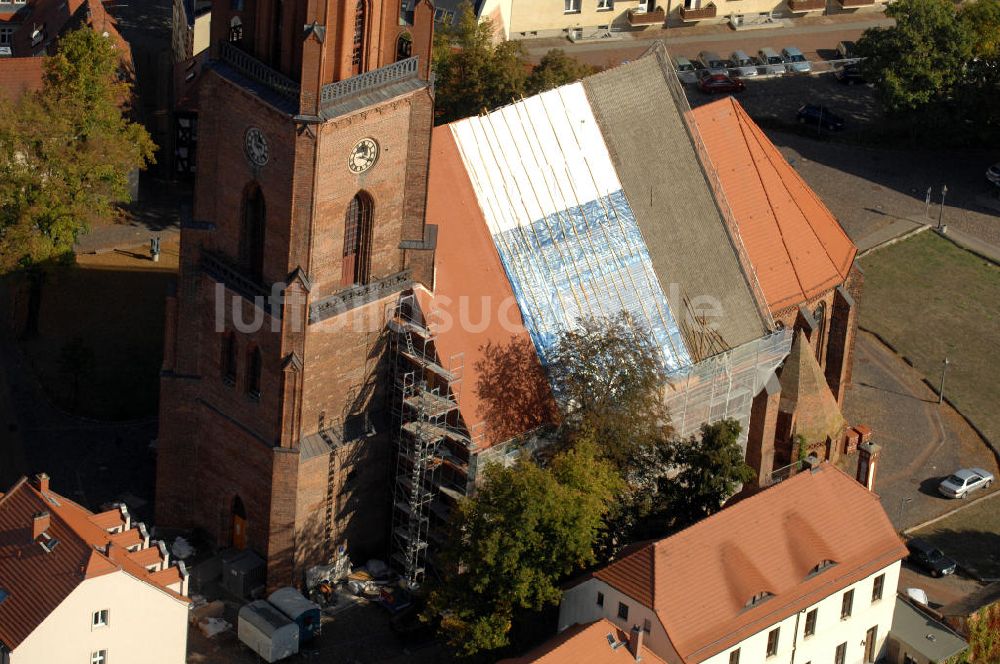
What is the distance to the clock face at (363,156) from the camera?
77500mm

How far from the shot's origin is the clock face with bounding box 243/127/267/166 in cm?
7744

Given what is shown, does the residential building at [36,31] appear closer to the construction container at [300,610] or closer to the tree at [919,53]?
the construction container at [300,610]

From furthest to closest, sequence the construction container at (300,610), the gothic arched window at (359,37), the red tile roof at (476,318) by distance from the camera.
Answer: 1. the red tile roof at (476,318)
2. the construction container at (300,610)
3. the gothic arched window at (359,37)

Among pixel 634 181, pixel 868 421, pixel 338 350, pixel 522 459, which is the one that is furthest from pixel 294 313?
pixel 868 421

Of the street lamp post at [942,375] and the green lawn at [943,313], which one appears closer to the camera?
the street lamp post at [942,375]

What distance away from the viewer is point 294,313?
7869 cm

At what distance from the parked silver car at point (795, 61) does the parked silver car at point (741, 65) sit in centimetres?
226

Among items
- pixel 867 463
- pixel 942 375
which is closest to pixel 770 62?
pixel 942 375

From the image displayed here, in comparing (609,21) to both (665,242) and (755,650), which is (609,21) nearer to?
(665,242)

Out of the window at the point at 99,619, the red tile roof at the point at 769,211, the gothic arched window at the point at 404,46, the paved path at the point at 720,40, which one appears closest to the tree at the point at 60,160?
the gothic arched window at the point at 404,46

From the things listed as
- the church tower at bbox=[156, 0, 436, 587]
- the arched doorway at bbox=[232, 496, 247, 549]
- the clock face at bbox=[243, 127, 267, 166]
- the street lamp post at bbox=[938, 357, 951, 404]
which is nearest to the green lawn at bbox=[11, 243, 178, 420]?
the church tower at bbox=[156, 0, 436, 587]

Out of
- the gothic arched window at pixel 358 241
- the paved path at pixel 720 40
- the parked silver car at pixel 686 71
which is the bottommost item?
the gothic arched window at pixel 358 241

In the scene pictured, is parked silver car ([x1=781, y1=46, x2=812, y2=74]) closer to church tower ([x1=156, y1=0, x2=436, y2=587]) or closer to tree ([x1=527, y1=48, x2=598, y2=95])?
tree ([x1=527, y1=48, x2=598, y2=95])

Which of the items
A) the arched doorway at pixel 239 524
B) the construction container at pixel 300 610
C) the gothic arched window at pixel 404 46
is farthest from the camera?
the arched doorway at pixel 239 524
